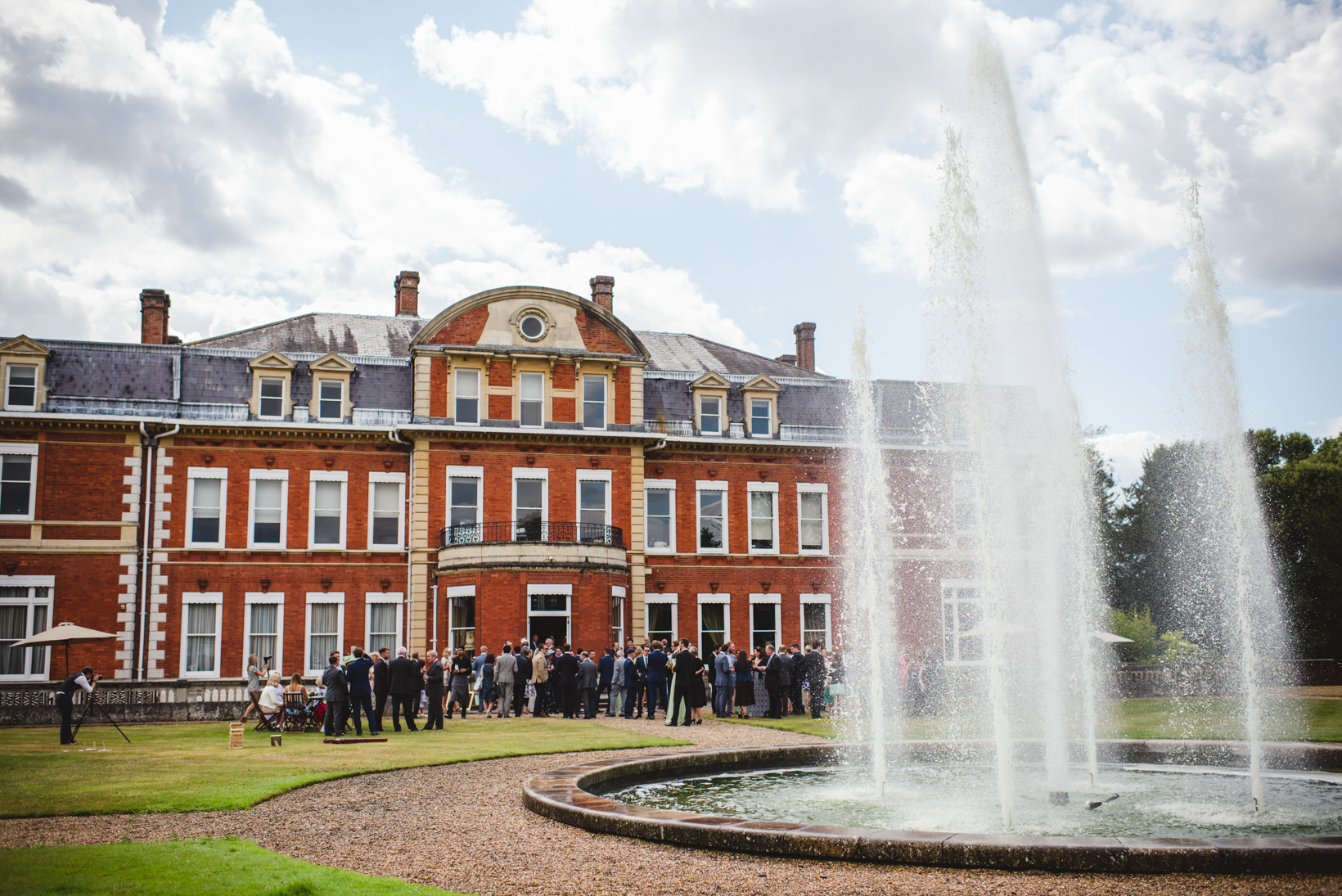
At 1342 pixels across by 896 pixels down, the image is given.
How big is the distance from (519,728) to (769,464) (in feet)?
52.7

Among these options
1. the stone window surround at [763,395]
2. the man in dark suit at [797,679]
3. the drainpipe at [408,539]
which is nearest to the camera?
the man in dark suit at [797,679]

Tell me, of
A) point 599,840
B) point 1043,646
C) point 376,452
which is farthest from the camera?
point 376,452

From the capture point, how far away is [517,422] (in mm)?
32062

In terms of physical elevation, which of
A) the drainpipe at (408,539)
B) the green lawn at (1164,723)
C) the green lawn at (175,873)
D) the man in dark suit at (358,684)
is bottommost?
the green lawn at (1164,723)

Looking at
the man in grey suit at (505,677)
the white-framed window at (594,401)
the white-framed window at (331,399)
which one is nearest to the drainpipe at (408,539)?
the white-framed window at (331,399)

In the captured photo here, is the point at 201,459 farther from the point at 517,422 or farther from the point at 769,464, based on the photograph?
the point at 769,464

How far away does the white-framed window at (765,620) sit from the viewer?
111 feet

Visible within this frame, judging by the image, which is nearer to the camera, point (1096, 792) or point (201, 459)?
point (1096, 792)

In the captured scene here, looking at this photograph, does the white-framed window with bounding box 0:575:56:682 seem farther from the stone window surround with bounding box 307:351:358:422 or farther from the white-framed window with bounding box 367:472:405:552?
the white-framed window with bounding box 367:472:405:552

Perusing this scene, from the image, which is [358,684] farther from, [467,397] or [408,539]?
[467,397]

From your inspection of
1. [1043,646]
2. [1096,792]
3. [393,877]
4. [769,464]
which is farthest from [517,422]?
[393,877]

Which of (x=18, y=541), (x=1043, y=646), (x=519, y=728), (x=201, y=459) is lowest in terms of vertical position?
(x=519, y=728)

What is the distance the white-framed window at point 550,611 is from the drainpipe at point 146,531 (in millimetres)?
10596

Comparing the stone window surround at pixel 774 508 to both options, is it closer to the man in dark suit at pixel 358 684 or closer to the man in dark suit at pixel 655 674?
the man in dark suit at pixel 655 674
